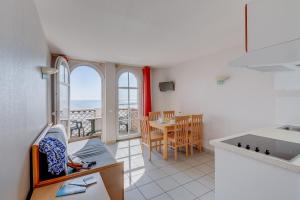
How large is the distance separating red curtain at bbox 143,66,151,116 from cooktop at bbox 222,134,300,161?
3610mm

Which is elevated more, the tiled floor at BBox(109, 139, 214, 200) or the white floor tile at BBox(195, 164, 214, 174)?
the white floor tile at BBox(195, 164, 214, 174)

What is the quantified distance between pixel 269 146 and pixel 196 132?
2386 mm

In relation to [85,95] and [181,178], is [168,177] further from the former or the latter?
[85,95]

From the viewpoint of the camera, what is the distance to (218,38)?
2.66 m

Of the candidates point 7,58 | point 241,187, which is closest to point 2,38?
point 7,58

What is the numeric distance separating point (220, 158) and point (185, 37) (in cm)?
202

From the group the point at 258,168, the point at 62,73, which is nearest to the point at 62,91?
the point at 62,73

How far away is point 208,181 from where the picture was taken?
247 cm

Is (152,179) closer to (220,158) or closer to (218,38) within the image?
(220,158)

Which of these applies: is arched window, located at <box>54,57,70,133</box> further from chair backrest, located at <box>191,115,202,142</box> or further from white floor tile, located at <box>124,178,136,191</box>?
chair backrest, located at <box>191,115,202,142</box>

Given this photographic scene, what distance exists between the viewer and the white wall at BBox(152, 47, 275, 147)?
8.90ft

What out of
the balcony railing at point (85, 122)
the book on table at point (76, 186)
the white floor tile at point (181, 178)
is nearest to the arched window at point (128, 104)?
the balcony railing at point (85, 122)

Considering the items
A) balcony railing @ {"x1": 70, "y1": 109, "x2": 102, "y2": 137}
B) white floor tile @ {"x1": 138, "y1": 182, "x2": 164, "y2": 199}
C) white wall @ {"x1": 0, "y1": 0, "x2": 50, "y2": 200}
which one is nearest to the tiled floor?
white floor tile @ {"x1": 138, "y1": 182, "x2": 164, "y2": 199}

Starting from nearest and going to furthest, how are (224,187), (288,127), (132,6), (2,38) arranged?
(2,38), (224,187), (132,6), (288,127)
